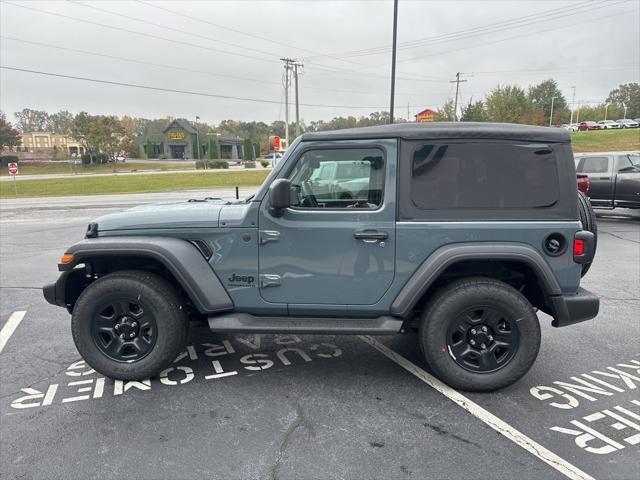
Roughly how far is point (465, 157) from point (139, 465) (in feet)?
9.40

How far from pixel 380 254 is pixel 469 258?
62 cm

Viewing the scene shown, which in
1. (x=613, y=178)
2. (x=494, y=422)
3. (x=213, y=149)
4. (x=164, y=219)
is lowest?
(x=494, y=422)

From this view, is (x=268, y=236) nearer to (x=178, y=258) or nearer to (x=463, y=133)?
(x=178, y=258)

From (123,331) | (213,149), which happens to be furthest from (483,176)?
(213,149)

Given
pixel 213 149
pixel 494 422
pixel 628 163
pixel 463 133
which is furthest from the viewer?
pixel 213 149

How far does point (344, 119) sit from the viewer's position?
3155 inches

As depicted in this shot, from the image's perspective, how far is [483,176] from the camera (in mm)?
3195

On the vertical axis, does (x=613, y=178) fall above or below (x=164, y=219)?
above

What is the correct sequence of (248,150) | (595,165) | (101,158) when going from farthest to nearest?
1. (248,150)
2. (101,158)
3. (595,165)

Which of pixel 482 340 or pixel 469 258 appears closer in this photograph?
pixel 469 258

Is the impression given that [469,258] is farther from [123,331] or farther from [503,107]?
[503,107]

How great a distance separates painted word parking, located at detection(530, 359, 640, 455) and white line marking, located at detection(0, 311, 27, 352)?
4.72 m

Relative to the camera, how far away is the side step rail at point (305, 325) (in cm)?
325

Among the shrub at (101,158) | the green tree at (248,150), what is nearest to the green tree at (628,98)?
the green tree at (248,150)
